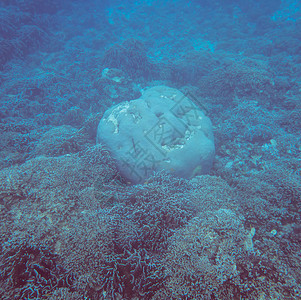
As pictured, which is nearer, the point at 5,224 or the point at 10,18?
the point at 5,224

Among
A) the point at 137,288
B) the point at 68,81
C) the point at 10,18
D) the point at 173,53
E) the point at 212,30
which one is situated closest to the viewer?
the point at 137,288

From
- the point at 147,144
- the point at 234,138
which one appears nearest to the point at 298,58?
the point at 234,138

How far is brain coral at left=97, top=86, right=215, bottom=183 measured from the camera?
3900 mm

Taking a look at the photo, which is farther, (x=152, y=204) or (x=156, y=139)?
(x=156, y=139)

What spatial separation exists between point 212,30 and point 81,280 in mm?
22663

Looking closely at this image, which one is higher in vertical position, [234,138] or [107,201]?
[107,201]

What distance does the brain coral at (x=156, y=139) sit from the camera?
3900 mm

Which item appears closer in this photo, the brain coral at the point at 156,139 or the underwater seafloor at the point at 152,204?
the underwater seafloor at the point at 152,204

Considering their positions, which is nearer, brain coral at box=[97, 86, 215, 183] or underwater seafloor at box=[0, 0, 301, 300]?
underwater seafloor at box=[0, 0, 301, 300]

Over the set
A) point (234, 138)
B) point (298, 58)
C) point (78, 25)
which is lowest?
point (234, 138)

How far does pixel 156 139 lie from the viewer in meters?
4.09

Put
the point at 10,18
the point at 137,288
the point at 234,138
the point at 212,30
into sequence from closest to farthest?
the point at 137,288, the point at 234,138, the point at 10,18, the point at 212,30

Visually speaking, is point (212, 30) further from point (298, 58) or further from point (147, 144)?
point (147, 144)

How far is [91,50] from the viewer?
558 inches
